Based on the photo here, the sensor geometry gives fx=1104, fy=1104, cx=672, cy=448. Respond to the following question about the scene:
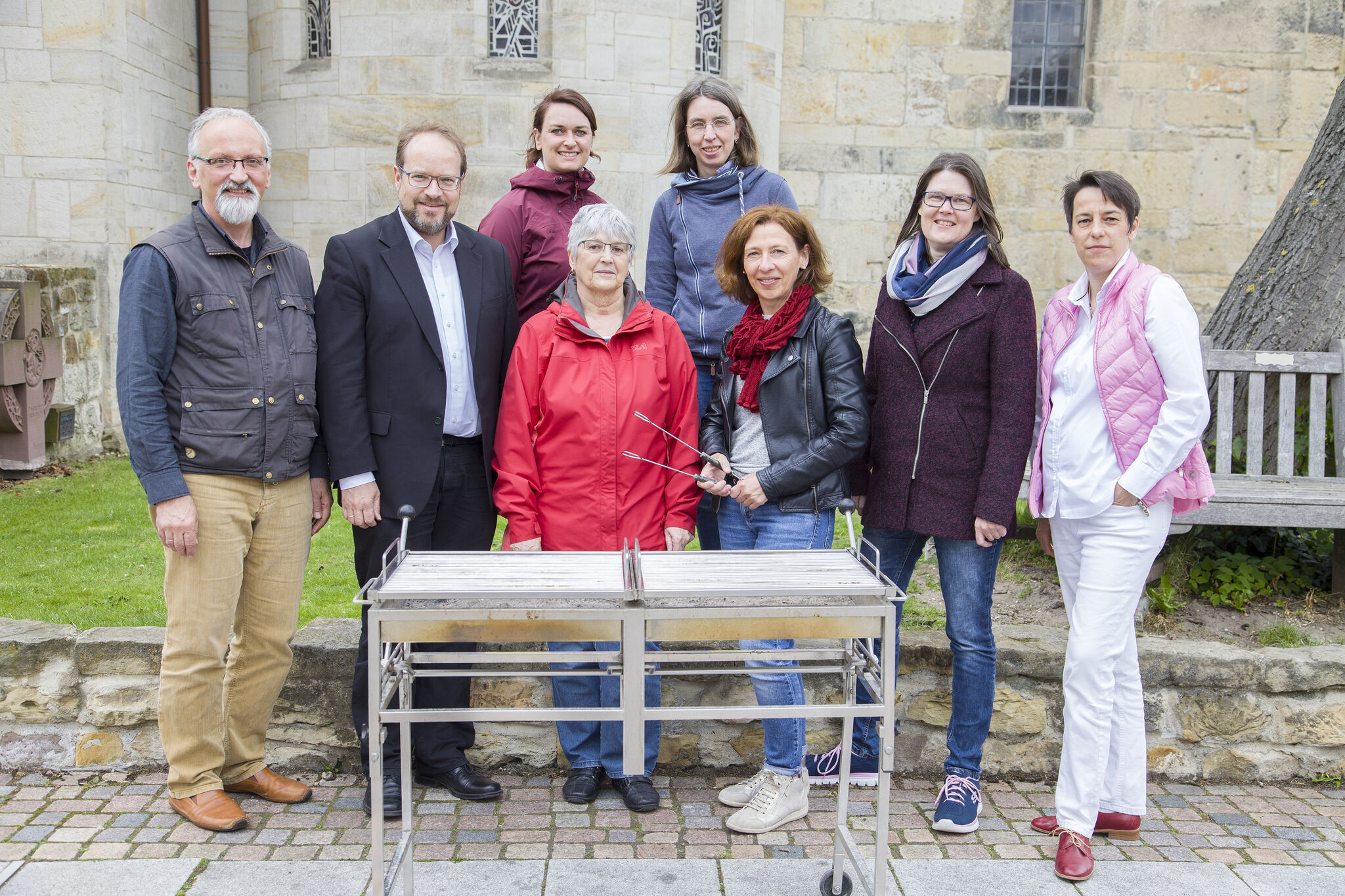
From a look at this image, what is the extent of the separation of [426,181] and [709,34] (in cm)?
687

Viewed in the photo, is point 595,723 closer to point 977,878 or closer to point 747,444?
point 747,444

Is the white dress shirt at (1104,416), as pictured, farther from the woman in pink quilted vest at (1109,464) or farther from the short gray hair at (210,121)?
the short gray hair at (210,121)

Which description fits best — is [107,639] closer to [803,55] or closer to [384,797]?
[384,797]

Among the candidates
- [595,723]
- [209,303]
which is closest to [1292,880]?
[595,723]

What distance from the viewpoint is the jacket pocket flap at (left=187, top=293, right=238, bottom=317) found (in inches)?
130

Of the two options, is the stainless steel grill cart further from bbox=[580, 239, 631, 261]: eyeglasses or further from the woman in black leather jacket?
bbox=[580, 239, 631, 261]: eyeglasses

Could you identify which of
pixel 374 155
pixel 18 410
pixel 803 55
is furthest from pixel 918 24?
pixel 18 410

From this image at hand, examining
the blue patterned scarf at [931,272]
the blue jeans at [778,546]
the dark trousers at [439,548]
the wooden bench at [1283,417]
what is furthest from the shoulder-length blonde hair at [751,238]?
the wooden bench at [1283,417]

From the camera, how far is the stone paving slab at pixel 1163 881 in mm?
3240

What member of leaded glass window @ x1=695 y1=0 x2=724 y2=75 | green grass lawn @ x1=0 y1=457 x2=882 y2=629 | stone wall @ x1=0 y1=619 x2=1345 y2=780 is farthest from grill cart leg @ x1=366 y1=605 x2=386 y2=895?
leaded glass window @ x1=695 y1=0 x2=724 y2=75

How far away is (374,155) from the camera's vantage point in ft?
30.8

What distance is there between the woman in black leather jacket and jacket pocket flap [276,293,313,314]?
1.37m

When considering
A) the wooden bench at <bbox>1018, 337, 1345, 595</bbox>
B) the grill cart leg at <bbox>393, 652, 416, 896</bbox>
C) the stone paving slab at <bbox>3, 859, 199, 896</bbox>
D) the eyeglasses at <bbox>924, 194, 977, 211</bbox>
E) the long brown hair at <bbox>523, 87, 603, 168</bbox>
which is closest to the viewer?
the grill cart leg at <bbox>393, 652, 416, 896</bbox>

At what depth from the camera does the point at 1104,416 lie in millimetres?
3299
